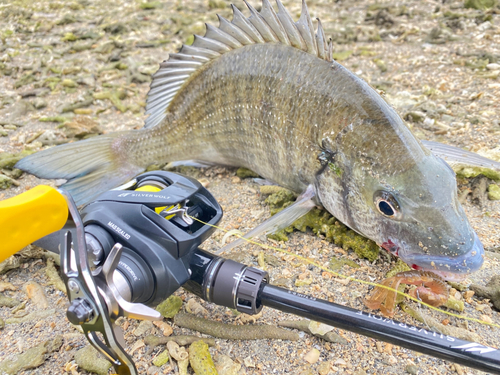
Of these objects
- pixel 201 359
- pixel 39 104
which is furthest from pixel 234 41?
pixel 39 104

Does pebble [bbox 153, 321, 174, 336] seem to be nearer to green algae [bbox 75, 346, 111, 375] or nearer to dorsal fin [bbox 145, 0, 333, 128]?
green algae [bbox 75, 346, 111, 375]

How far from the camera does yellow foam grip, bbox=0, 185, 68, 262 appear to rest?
106cm

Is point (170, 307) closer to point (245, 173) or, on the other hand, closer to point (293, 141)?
point (293, 141)

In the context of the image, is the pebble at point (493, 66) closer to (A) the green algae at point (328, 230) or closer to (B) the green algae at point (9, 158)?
(A) the green algae at point (328, 230)

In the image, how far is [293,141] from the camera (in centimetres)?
236

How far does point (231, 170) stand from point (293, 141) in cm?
95

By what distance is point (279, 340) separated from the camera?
1.70 metres

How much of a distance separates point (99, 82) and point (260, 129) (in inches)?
119

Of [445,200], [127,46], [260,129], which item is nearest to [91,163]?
[260,129]

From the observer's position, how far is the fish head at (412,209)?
162 cm

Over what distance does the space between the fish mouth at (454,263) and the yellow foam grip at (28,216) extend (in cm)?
145

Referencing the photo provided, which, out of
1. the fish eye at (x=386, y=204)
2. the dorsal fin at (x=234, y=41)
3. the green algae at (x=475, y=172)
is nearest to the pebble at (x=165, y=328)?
the fish eye at (x=386, y=204)

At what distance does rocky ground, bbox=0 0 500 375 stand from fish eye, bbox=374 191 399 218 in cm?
38

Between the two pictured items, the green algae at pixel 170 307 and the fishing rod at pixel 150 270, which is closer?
the fishing rod at pixel 150 270
